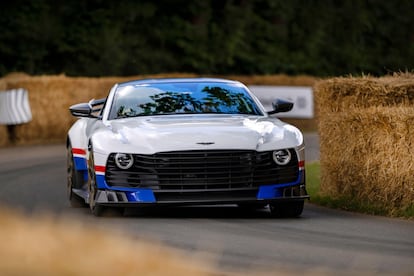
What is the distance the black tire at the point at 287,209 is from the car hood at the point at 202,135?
0.63 meters

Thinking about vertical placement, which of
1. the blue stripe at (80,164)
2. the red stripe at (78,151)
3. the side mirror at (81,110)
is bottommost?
the blue stripe at (80,164)

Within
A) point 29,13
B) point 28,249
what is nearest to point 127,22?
point 29,13

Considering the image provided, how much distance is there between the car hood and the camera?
13219 millimetres

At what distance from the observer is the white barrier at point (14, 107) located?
30516mm

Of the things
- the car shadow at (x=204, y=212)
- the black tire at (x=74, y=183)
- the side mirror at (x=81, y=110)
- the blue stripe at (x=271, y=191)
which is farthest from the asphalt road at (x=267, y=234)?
the side mirror at (x=81, y=110)

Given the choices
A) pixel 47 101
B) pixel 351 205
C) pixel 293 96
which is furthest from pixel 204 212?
pixel 293 96

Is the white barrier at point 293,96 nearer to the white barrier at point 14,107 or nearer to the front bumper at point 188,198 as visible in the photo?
the white barrier at point 14,107

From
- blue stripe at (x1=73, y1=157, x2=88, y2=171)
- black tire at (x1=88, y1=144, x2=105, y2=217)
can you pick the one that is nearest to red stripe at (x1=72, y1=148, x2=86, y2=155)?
blue stripe at (x1=73, y1=157, x2=88, y2=171)

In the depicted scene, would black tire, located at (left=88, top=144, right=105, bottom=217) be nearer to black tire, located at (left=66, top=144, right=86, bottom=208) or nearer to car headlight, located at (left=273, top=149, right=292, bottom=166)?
black tire, located at (left=66, top=144, right=86, bottom=208)

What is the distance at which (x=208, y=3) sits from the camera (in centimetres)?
5356

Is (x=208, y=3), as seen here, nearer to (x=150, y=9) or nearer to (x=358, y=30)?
(x=150, y=9)

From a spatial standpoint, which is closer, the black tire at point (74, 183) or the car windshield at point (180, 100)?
the car windshield at point (180, 100)

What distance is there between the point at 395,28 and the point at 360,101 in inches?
1921

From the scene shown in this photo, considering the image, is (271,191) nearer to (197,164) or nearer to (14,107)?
(197,164)
